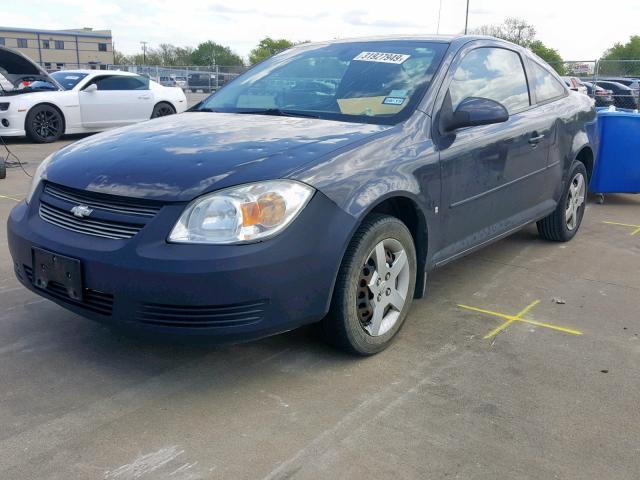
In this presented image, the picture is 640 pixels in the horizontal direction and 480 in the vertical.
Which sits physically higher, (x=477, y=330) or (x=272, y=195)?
(x=272, y=195)

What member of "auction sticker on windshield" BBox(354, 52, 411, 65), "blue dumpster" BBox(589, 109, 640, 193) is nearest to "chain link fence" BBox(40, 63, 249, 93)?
"blue dumpster" BBox(589, 109, 640, 193)

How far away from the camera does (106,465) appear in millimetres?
2354

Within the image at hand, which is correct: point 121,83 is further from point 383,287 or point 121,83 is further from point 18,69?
point 383,287

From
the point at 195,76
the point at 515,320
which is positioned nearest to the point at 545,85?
the point at 515,320

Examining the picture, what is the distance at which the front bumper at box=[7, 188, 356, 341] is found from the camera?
102 inches

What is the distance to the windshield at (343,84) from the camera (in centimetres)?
361

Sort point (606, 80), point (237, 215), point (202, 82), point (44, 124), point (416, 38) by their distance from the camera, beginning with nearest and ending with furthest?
point (237, 215) < point (416, 38) < point (44, 124) < point (606, 80) < point (202, 82)

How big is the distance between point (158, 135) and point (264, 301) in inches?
47.5

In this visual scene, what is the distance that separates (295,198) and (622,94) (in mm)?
20614

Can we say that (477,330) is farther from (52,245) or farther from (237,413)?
(52,245)

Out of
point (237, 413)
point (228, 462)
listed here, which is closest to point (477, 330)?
point (237, 413)

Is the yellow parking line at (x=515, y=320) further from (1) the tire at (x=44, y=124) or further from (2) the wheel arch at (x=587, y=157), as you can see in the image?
(1) the tire at (x=44, y=124)

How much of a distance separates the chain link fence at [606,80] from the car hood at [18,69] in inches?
541

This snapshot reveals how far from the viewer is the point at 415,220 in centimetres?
349
